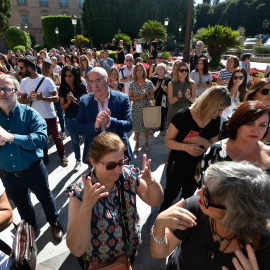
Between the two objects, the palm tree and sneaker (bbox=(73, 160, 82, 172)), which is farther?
the palm tree

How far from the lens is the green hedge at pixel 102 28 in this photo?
3659 cm

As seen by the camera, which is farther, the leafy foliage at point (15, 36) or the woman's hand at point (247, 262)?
the leafy foliage at point (15, 36)

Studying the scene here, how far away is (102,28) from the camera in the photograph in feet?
121

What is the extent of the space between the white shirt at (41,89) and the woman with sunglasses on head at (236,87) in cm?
328

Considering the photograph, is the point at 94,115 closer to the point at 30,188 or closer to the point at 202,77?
the point at 30,188

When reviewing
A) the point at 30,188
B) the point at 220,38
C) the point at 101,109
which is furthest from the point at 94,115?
the point at 220,38

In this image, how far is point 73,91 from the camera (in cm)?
383

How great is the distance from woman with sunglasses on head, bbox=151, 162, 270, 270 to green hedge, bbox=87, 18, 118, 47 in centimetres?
4147

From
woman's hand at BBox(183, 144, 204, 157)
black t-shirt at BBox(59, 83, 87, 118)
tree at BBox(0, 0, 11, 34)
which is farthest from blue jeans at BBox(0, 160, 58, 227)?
tree at BBox(0, 0, 11, 34)

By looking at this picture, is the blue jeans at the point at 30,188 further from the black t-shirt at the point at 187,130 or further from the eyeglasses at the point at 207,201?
the eyeglasses at the point at 207,201

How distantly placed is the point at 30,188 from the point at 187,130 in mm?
2032

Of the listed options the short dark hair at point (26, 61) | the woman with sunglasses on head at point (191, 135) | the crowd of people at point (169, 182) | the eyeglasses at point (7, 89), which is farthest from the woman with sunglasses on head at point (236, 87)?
the short dark hair at point (26, 61)

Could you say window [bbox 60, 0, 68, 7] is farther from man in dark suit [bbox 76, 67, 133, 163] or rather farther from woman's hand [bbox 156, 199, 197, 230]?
woman's hand [bbox 156, 199, 197, 230]

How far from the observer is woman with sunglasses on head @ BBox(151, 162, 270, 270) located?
103cm
